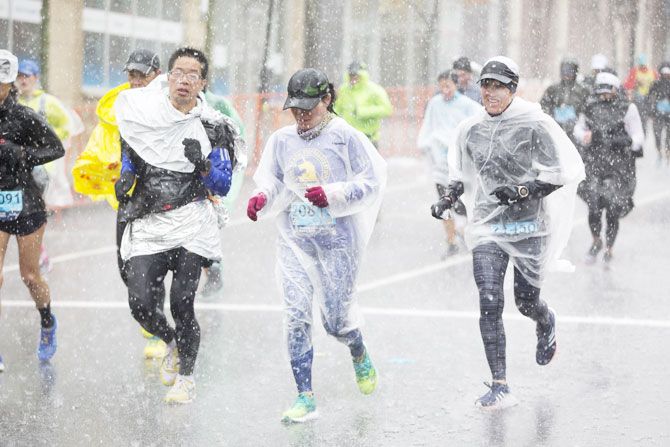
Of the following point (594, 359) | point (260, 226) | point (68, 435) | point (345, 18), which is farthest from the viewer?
point (345, 18)

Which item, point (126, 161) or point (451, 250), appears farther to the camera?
point (451, 250)

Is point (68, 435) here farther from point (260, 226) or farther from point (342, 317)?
point (260, 226)

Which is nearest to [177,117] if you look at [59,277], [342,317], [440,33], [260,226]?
[342,317]

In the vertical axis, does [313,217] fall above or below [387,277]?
above

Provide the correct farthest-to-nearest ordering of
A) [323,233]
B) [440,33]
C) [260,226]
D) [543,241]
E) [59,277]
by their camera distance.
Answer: [440,33], [260,226], [59,277], [543,241], [323,233]

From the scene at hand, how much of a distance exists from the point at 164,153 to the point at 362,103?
322 inches

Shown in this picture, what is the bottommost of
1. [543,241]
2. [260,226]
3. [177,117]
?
[260,226]

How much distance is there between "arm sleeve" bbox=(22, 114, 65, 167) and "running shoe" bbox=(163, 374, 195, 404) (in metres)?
1.57

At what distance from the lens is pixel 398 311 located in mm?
9172

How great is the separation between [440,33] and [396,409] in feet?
99.8

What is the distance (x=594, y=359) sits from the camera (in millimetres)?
7508

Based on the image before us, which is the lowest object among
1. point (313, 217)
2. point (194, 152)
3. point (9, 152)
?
point (313, 217)

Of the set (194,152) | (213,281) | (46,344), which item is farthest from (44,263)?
(194,152)

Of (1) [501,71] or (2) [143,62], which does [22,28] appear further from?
(1) [501,71]
